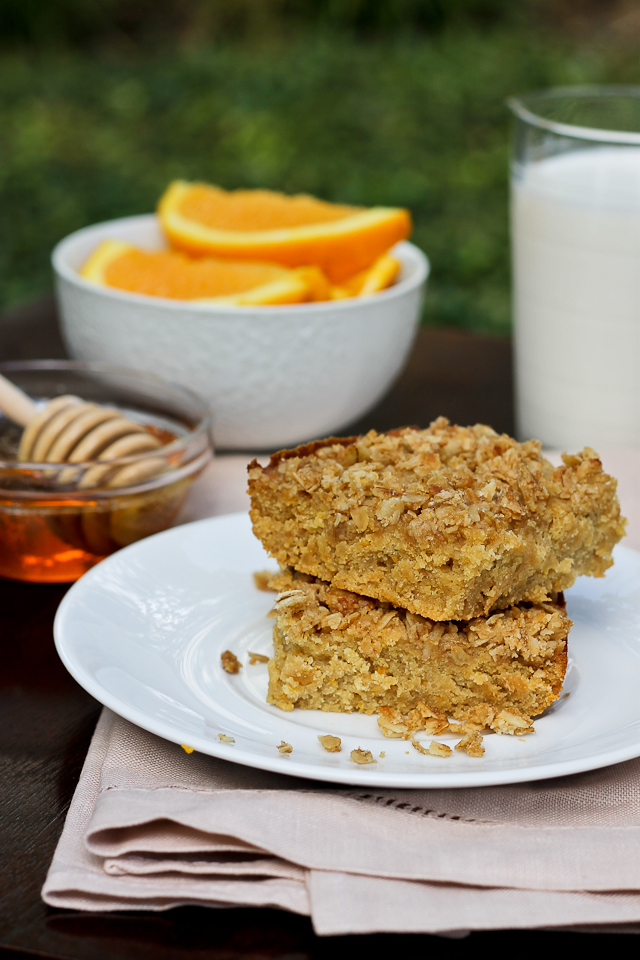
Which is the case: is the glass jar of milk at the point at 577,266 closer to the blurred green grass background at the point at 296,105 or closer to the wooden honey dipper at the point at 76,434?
the wooden honey dipper at the point at 76,434

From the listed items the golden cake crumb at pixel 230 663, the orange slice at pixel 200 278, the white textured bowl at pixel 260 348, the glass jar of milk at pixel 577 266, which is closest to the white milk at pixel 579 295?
the glass jar of milk at pixel 577 266

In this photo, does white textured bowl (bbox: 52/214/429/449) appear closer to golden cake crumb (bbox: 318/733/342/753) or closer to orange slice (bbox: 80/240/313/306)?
orange slice (bbox: 80/240/313/306)

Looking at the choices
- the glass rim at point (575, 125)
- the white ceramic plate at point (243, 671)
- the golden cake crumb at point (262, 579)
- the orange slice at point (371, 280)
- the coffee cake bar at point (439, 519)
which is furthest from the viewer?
the orange slice at point (371, 280)

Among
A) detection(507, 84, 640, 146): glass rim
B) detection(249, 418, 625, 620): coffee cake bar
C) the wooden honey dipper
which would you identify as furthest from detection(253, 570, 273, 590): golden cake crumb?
detection(507, 84, 640, 146): glass rim

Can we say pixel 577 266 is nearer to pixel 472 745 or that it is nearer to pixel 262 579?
pixel 262 579

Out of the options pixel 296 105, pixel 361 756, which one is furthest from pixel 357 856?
pixel 296 105

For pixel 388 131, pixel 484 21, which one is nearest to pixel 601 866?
pixel 388 131
